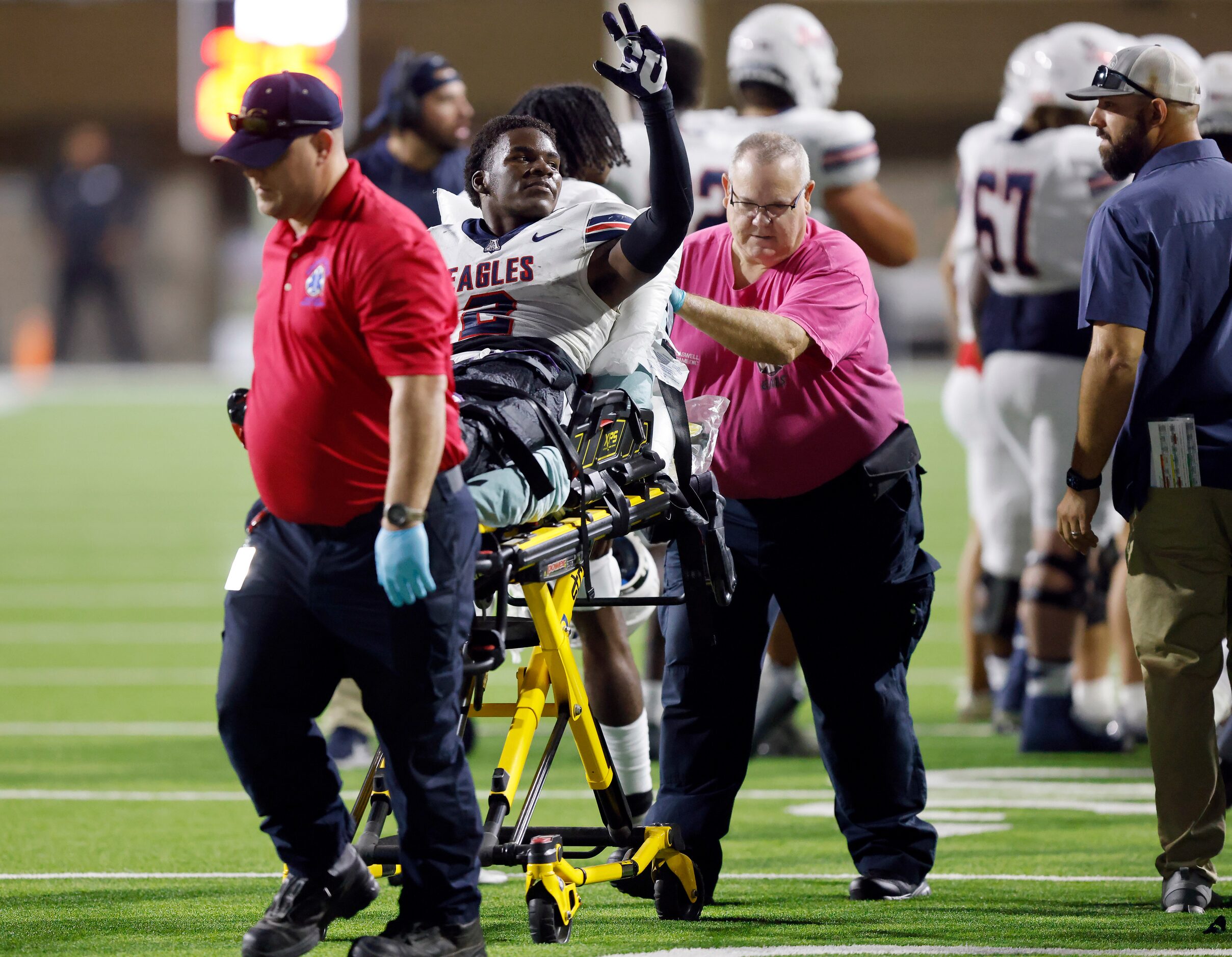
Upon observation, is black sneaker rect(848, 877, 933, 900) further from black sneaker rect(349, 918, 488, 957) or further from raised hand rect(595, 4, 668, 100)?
raised hand rect(595, 4, 668, 100)

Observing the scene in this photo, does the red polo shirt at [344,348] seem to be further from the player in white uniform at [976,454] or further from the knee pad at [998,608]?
the knee pad at [998,608]

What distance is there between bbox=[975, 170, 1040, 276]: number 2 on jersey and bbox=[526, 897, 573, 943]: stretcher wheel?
376 centimetres

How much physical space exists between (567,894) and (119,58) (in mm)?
27331

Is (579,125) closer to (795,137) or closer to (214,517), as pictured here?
(795,137)

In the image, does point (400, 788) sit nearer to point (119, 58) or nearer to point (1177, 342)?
point (1177, 342)

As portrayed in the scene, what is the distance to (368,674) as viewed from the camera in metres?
3.70

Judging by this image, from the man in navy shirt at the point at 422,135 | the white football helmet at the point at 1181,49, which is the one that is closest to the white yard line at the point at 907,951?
the white football helmet at the point at 1181,49

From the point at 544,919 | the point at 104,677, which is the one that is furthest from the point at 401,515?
the point at 104,677

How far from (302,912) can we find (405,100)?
3.70m

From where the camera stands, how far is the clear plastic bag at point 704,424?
4.59m

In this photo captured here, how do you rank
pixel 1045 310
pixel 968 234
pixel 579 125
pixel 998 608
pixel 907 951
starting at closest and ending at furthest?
1. pixel 907 951
2. pixel 579 125
3. pixel 1045 310
4. pixel 968 234
5. pixel 998 608

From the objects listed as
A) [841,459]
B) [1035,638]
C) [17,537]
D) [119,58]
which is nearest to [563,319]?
[841,459]

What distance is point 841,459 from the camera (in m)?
4.64

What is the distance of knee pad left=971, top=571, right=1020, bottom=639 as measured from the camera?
750 centimetres
